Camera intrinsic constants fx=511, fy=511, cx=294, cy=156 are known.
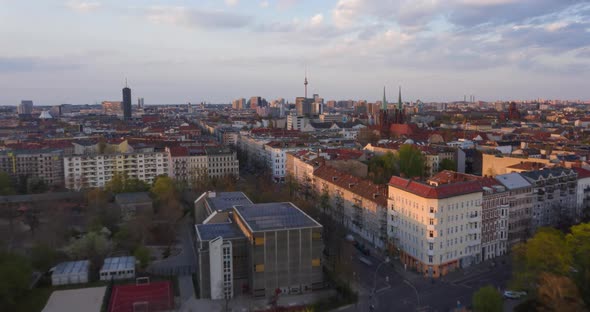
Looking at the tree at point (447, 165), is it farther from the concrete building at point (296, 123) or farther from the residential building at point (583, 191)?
the concrete building at point (296, 123)

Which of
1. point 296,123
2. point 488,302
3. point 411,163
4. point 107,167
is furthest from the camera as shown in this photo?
point 296,123

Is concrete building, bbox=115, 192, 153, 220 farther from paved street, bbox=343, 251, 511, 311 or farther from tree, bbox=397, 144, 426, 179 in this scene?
tree, bbox=397, 144, 426, 179

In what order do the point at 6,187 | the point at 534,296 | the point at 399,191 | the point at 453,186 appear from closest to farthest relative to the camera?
the point at 534,296 → the point at 453,186 → the point at 399,191 → the point at 6,187

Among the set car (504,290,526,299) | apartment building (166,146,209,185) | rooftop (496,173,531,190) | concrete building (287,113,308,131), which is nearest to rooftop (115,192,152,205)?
apartment building (166,146,209,185)

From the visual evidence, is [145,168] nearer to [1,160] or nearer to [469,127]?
[1,160]

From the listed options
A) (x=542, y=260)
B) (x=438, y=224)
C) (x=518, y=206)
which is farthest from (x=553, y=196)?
(x=542, y=260)

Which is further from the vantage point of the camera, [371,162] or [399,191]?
[371,162]

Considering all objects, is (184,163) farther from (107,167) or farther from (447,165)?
(447,165)

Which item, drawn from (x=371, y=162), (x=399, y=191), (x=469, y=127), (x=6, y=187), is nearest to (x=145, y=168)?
(x=6, y=187)
